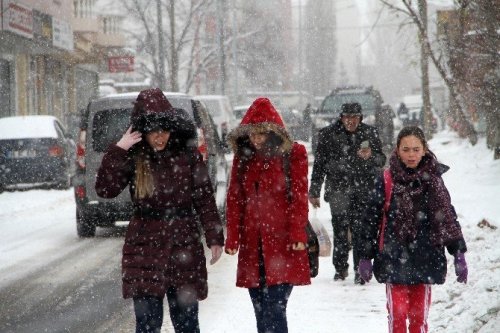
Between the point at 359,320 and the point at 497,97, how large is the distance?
400 inches

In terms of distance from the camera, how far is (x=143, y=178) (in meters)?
5.43

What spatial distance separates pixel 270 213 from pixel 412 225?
81 centimetres

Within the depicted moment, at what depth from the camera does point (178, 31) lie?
67.4m

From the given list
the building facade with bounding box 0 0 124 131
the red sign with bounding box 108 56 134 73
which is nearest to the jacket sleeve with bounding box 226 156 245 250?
the building facade with bounding box 0 0 124 131

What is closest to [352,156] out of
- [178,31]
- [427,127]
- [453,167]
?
[453,167]

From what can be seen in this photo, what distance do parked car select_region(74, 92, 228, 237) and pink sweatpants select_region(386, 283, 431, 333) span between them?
718cm

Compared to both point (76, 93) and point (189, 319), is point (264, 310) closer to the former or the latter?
point (189, 319)

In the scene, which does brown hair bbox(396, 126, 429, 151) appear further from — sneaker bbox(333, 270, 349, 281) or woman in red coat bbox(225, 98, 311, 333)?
sneaker bbox(333, 270, 349, 281)

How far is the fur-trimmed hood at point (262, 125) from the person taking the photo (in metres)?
5.86

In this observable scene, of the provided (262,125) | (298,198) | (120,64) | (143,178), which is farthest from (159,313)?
(120,64)

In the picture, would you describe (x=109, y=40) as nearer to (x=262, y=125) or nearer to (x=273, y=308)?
(x=262, y=125)

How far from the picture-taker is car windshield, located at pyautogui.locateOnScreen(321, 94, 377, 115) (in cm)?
2781

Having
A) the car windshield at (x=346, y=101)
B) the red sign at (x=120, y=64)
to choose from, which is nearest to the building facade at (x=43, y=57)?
the red sign at (x=120, y=64)

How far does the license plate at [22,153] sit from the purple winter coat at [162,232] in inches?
661
